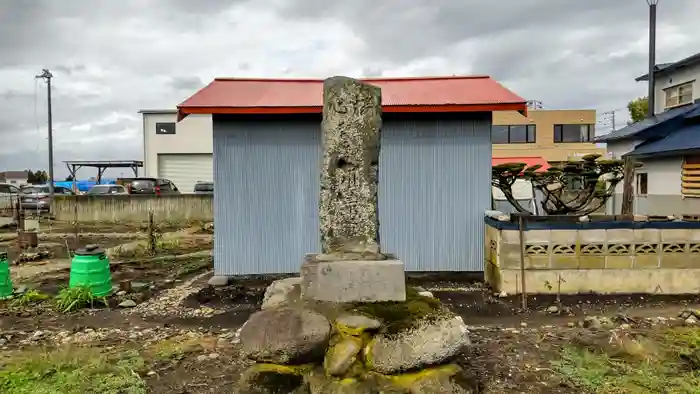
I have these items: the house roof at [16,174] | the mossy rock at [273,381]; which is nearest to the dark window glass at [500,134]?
the mossy rock at [273,381]

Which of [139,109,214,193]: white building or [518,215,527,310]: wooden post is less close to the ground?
[139,109,214,193]: white building

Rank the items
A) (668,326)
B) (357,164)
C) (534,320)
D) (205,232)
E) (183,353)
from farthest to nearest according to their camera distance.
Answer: (205,232) → (534,320) → (668,326) → (183,353) → (357,164)

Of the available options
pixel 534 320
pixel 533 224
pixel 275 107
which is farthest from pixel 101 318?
pixel 533 224

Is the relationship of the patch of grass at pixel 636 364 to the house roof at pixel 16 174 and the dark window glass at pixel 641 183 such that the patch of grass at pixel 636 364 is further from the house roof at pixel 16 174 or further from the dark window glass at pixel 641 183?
the house roof at pixel 16 174

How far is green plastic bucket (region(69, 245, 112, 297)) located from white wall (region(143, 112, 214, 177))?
23933 millimetres

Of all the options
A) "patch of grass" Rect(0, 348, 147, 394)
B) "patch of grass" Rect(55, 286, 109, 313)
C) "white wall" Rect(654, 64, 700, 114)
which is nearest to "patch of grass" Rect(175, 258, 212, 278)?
"patch of grass" Rect(55, 286, 109, 313)

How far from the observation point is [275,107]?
8758mm

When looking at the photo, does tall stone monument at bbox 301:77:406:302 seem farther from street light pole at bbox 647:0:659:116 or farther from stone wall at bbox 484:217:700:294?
street light pole at bbox 647:0:659:116

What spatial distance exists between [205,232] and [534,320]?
13842mm

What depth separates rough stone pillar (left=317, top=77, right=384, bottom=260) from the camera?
5.02m

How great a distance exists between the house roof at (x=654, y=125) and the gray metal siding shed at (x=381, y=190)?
40.7 feet

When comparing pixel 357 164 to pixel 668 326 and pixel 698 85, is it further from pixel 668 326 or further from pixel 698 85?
pixel 698 85

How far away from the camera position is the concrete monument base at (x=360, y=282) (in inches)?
182

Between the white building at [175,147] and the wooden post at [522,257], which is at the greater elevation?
the white building at [175,147]
